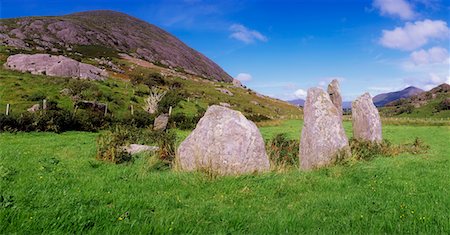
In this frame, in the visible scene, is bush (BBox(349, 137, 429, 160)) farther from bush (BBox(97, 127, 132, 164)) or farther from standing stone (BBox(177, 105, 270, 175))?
bush (BBox(97, 127, 132, 164))

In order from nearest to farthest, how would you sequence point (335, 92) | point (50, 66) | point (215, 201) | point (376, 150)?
point (215, 201)
point (376, 150)
point (335, 92)
point (50, 66)

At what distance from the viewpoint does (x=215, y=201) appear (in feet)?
29.8

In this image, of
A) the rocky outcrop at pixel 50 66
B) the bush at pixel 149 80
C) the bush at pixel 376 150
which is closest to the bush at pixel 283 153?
the bush at pixel 376 150

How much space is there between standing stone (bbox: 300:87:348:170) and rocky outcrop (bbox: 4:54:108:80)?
62.6 m

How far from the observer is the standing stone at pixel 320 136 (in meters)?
15.4

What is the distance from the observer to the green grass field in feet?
23.1

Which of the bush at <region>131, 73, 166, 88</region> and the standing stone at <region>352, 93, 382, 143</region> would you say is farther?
the bush at <region>131, 73, 166, 88</region>

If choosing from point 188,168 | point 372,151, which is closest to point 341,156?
point 372,151

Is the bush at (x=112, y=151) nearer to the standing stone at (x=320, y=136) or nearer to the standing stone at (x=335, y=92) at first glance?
the standing stone at (x=320, y=136)

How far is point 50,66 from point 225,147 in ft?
233

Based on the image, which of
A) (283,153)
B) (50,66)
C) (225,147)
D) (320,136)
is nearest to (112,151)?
(225,147)

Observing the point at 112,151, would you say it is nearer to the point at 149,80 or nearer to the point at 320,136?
the point at 320,136

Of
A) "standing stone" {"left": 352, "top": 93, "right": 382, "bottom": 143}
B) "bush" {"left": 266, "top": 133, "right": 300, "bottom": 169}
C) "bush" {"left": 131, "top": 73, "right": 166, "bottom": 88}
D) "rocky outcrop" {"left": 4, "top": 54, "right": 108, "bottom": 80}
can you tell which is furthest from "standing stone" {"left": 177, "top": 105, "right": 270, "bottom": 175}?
"bush" {"left": 131, "top": 73, "right": 166, "bottom": 88}

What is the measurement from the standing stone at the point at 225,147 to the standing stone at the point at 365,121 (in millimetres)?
13724
